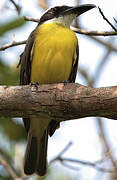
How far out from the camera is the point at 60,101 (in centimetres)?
408

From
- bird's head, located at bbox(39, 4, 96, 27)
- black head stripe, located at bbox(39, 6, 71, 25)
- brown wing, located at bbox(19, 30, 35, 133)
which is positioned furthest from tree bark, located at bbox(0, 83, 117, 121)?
black head stripe, located at bbox(39, 6, 71, 25)

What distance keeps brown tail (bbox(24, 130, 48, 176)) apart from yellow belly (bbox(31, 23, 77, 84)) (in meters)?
0.98

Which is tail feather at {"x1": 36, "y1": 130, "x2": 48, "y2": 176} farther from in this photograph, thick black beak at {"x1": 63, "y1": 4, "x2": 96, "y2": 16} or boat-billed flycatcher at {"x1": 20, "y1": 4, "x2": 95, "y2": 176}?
thick black beak at {"x1": 63, "y1": 4, "x2": 96, "y2": 16}

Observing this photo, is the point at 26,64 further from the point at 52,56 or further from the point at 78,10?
the point at 78,10

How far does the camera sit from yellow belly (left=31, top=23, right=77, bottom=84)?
4.84 metres

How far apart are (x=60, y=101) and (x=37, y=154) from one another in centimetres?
185

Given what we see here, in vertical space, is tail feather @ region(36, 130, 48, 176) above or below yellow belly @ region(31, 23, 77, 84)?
below

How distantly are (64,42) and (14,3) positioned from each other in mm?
844

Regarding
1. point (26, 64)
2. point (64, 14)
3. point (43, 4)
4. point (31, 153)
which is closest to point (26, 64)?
point (26, 64)

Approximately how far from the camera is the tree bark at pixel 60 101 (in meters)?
3.90

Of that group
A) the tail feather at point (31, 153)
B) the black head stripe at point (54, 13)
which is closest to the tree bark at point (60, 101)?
the tail feather at point (31, 153)

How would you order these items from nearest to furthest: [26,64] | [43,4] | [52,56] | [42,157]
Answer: [52,56] < [26,64] < [42,157] < [43,4]

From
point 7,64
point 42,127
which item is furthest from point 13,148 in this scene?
point 7,64

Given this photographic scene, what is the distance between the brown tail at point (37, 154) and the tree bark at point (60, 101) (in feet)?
4.53
